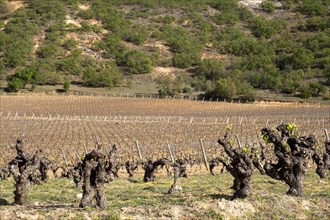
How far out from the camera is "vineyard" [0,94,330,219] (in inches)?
1089

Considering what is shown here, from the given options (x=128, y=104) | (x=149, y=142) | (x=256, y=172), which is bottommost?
(x=128, y=104)

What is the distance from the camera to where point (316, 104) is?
71.4 metres

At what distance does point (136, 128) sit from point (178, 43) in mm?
80893

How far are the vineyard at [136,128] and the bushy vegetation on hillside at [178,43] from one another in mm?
14053

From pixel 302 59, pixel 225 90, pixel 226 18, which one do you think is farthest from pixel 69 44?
pixel 302 59

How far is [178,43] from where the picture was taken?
395ft

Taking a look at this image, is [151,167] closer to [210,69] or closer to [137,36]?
[210,69]

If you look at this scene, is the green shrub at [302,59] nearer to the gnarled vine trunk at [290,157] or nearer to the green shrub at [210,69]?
the green shrub at [210,69]

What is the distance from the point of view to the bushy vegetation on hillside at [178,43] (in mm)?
89062

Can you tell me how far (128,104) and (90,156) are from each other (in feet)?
182

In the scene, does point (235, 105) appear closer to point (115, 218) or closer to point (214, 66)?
point (214, 66)

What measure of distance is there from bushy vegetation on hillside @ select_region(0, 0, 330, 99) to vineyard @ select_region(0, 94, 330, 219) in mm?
14053

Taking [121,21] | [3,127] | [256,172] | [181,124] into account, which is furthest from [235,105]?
[121,21]

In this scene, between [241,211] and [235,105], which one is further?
[235,105]
